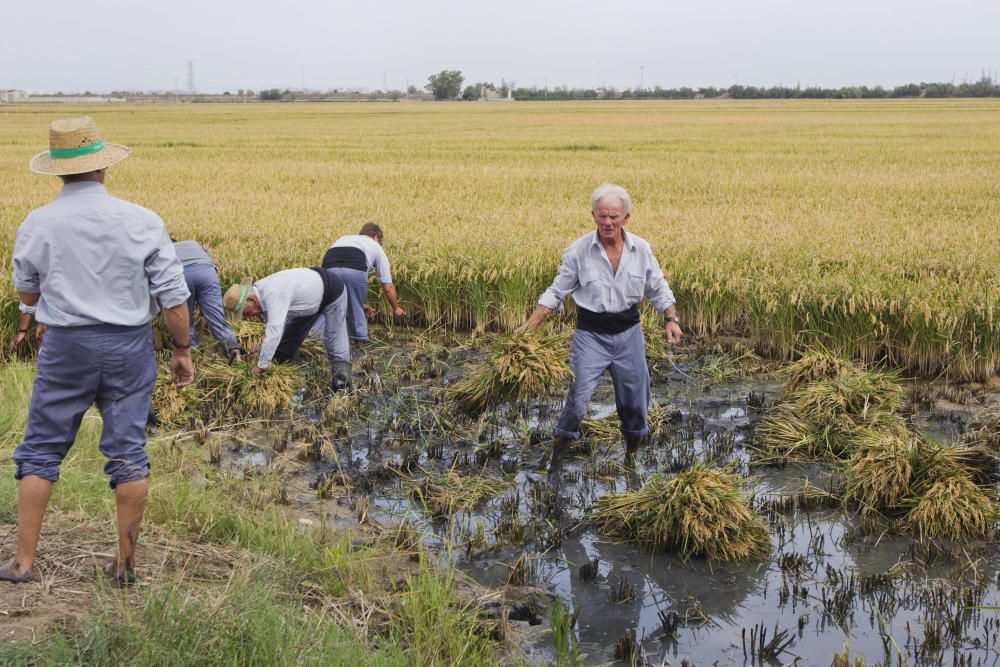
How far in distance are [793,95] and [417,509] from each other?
398 ft

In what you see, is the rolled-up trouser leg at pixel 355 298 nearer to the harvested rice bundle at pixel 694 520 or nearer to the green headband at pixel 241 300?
the green headband at pixel 241 300

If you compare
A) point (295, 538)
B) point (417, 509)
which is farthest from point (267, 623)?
point (417, 509)

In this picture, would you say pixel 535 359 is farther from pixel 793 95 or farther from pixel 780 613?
pixel 793 95

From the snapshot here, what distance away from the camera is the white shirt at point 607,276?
5.70 metres

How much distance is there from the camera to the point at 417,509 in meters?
5.40

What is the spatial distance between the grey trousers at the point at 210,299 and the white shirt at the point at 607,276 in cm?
345

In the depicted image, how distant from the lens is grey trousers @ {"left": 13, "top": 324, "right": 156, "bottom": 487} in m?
3.71

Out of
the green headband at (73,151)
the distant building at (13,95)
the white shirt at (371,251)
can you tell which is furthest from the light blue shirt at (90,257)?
the distant building at (13,95)

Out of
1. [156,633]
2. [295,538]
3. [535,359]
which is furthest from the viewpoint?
[535,359]

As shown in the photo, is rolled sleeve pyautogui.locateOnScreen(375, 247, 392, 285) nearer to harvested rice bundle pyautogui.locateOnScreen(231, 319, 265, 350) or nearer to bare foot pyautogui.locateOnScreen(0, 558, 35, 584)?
harvested rice bundle pyautogui.locateOnScreen(231, 319, 265, 350)

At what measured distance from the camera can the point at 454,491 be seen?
548 centimetres

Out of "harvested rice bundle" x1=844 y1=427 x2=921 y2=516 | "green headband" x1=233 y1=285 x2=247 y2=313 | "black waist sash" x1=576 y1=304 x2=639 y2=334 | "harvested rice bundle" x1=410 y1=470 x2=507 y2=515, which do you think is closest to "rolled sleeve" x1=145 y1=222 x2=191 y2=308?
"harvested rice bundle" x1=410 y1=470 x2=507 y2=515

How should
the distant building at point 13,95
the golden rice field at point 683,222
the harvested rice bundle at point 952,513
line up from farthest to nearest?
the distant building at point 13,95
the golden rice field at point 683,222
the harvested rice bundle at point 952,513

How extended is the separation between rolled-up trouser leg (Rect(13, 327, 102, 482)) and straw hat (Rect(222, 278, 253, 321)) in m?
2.95
